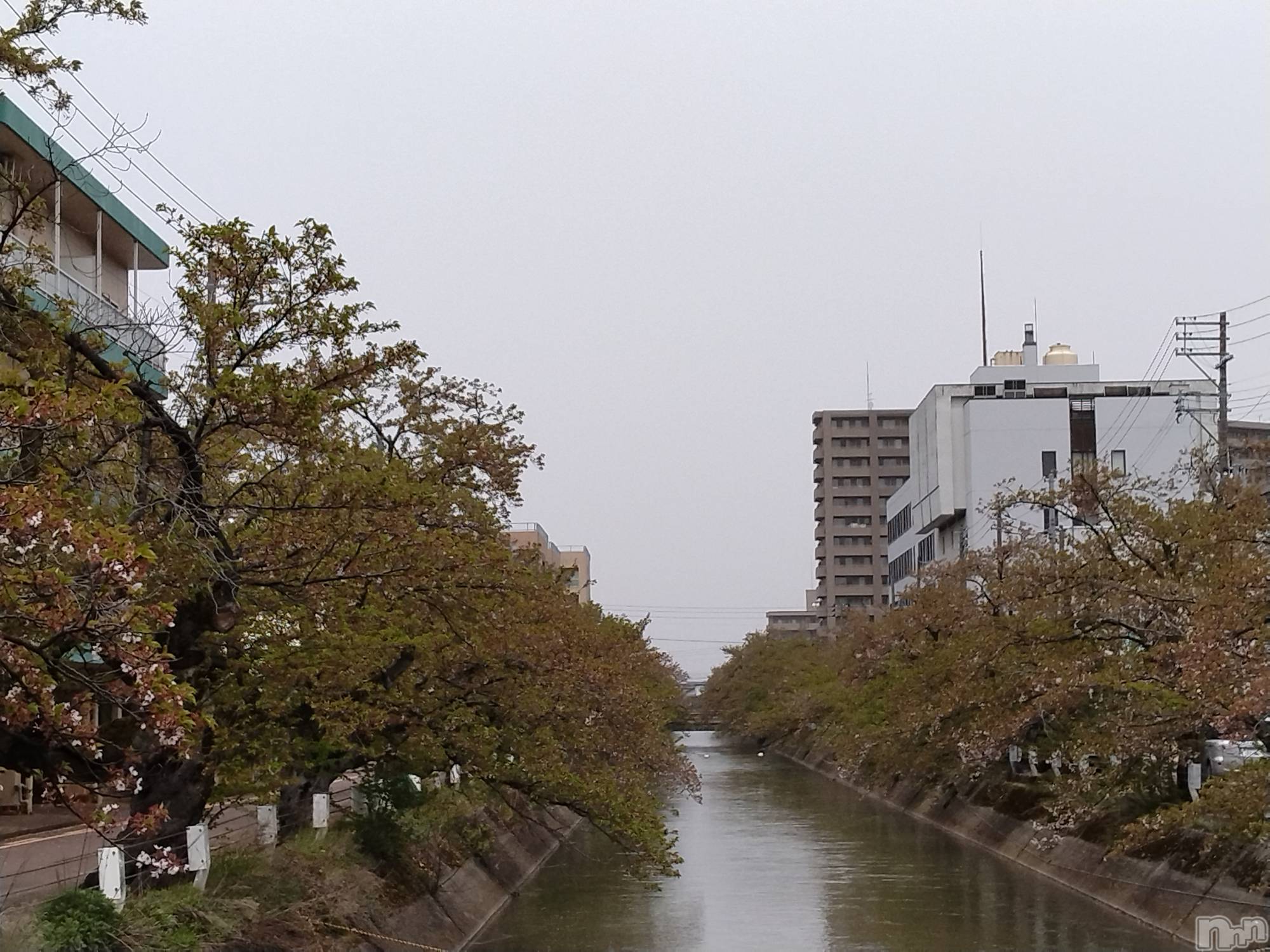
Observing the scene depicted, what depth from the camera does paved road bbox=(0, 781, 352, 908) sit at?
1705 centimetres

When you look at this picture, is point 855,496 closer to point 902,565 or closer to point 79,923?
point 902,565

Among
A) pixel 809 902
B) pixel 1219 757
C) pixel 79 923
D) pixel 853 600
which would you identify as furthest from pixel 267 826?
pixel 853 600

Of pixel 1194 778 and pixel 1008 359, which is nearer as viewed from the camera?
pixel 1194 778

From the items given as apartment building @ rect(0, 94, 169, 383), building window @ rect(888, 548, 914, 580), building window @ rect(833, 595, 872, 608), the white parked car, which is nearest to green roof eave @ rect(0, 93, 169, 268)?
apartment building @ rect(0, 94, 169, 383)

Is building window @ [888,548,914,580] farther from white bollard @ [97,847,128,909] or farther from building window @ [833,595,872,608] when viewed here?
white bollard @ [97,847,128,909]

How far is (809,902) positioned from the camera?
30969 mm

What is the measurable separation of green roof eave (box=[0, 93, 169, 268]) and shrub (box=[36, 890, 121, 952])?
969cm

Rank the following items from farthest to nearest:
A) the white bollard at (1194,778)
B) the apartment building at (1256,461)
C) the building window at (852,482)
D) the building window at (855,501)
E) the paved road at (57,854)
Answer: the building window at (852,482), the building window at (855,501), the white bollard at (1194,778), the apartment building at (1256,461), the paved road at (57,854)

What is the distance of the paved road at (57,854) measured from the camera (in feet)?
55.9

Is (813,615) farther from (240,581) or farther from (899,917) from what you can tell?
(240,581)

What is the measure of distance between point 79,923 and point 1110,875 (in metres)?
21.9

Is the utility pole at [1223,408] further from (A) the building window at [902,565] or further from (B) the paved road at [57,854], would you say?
(A) the building window at [902,565]

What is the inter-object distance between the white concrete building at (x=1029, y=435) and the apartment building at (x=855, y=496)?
51.5m

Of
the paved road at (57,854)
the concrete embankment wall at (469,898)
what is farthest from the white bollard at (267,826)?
the concrete embankment wall at (469,898)
